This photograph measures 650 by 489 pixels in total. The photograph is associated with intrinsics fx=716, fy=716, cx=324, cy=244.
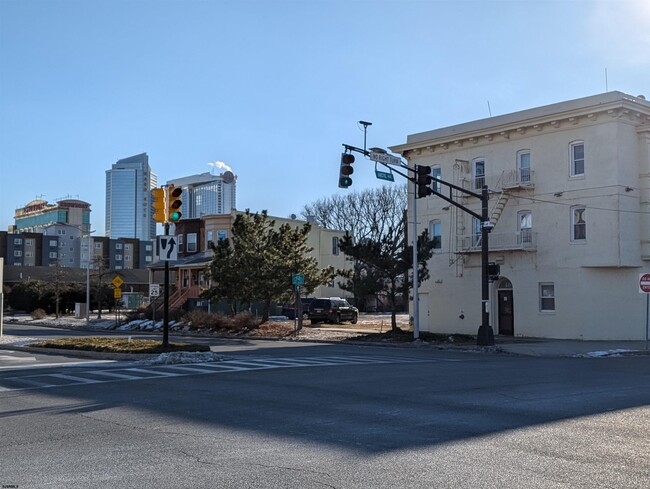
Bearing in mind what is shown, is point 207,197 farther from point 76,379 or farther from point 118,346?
point 76,379

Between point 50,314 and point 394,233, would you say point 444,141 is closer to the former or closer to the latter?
point 394,233

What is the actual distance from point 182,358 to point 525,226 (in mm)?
21734

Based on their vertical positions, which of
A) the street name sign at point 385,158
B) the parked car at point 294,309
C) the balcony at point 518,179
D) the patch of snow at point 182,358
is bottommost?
the patch of snow at point 182,358

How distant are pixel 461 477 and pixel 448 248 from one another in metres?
33.6

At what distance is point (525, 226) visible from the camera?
1447 inches

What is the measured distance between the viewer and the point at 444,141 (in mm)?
40156

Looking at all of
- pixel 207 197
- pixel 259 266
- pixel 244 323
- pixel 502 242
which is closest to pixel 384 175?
pixel 502 242

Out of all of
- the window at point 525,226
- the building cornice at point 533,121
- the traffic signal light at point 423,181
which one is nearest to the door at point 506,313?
the window at point 525,226

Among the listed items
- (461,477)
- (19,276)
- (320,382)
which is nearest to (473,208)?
(320,382)

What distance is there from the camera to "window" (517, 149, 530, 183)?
120 ft

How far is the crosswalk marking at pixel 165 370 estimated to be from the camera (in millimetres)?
16406

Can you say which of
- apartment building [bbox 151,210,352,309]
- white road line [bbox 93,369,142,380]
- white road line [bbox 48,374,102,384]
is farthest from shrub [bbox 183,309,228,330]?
white road line [bbox 48,374,102,384]

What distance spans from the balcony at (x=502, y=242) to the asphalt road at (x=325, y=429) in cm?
1836

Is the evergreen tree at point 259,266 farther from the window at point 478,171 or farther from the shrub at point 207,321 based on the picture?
the window at point 478,171
